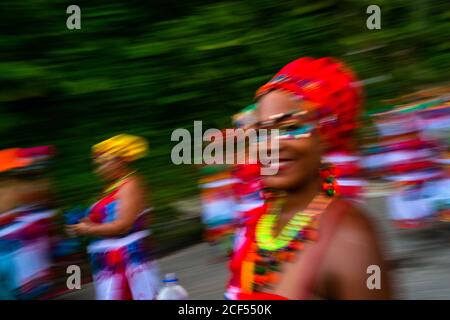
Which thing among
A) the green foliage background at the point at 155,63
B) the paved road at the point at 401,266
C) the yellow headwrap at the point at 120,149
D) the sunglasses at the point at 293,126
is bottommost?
the paved road at the point at 401,266

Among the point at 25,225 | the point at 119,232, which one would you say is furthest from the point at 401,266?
the point at 25,225

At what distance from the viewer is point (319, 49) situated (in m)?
7.06

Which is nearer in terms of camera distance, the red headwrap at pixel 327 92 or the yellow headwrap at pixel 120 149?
the red headwrap at pixel 327 92

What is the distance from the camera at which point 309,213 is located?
6.56ft

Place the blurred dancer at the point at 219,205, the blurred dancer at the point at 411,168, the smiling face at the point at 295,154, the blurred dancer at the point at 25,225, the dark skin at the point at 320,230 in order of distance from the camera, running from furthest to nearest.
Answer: the blurred dancer at the point at 219,205 < the blurred dancer at the point at 411,168 < the blurred dancer at the point at 25,225 < the smiling face at the point at 295,154 < the dark skin at the point at 320,230

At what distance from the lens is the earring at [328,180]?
207 centimetres

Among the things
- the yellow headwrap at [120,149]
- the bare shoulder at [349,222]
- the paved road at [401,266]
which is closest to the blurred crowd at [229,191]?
the paved road at [401,266]

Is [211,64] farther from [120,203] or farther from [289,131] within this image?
[289,131]

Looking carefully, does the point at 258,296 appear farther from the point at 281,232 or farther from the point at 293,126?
the point at 293,126

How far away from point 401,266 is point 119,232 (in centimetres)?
241

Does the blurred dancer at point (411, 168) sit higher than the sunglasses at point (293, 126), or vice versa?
the sunglasses at point (293, 126)

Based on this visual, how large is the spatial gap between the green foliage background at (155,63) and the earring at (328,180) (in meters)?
3.98

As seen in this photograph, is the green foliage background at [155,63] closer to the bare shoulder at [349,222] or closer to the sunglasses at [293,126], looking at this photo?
the sunglasses at [293,126]

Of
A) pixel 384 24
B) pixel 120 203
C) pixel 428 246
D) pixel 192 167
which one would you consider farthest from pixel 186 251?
pixel 384 24
